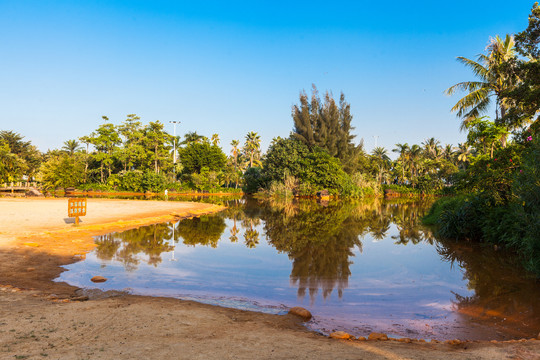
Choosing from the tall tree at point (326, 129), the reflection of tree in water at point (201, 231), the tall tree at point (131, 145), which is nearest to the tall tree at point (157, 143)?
the tall tree at point (131, 145)

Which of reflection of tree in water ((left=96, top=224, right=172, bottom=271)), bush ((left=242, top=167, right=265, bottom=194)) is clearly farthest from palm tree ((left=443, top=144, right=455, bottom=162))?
reflection of tree in water ((left=96, top=224, right=172, bottom=271))

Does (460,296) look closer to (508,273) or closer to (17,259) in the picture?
(508,273)

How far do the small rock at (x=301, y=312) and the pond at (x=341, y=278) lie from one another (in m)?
0.16

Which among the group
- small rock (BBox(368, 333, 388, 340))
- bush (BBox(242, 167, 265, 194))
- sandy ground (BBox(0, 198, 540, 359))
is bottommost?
small rock (BBox(368, 333, 388, 340))

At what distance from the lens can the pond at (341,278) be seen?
576 cm

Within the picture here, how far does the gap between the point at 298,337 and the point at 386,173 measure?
63.7 m

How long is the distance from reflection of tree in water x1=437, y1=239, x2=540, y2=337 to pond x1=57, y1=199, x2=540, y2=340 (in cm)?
2

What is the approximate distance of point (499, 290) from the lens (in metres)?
7.40

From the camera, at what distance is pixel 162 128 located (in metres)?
51.8

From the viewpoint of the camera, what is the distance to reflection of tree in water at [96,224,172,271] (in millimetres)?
9691

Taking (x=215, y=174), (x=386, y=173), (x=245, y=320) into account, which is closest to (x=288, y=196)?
(x=215, y=174)

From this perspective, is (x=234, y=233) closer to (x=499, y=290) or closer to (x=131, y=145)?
(x=499, y=290)

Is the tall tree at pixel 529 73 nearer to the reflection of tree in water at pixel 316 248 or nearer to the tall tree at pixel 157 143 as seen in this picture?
the reflection of tree in water at pixel 316 248

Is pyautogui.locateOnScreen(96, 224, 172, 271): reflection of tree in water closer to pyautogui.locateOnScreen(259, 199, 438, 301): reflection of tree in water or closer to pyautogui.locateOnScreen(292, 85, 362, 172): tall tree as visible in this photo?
pyautogui.locateOnScreen(259, 199, 438, 301): reflection of tree in water
